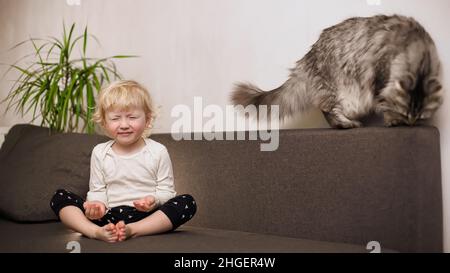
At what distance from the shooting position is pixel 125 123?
1.67 m

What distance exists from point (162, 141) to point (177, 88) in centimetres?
49

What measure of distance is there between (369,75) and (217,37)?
→ 0.92 m

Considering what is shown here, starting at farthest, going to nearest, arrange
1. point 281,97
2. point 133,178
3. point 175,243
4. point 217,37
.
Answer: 1. point 217,37
2. point 281,97
3. point 133,178
4. point 175,243

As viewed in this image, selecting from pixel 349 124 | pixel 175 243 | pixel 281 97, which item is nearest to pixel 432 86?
pixel 349 124

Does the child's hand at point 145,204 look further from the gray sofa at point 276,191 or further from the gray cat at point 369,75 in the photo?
the gray cat at point 369,75

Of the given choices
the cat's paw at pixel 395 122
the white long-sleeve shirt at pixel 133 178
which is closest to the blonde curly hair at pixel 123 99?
the white long-sleeve shirt at pixel 133 178

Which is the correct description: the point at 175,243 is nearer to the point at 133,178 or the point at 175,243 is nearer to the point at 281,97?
the point at 133,178

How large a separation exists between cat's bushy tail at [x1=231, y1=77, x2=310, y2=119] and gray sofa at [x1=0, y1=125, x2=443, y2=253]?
0.49 feet

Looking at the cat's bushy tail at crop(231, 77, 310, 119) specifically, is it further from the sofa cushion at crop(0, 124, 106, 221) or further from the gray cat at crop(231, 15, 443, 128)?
the sofa cushion at crop(0, 124, 106, 221)

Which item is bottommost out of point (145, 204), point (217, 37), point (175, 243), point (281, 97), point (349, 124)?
point (175, 243)

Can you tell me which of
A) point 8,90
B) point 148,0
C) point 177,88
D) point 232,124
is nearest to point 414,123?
point 232,124

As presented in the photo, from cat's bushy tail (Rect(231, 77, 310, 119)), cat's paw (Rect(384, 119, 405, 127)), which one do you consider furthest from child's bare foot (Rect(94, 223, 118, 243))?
cat's paw (Rect(384, 119, 405, 127))
